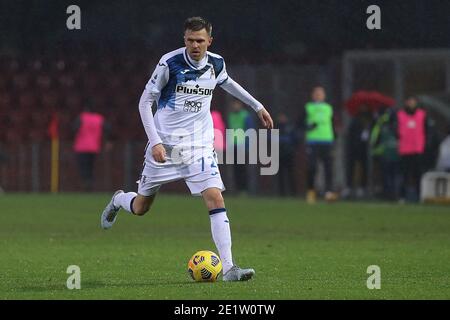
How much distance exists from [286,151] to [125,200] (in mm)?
15675

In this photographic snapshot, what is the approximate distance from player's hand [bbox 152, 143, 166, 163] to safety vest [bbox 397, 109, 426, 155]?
589 inches

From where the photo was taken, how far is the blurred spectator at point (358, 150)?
26.8 metres

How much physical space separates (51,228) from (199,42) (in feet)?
24.9

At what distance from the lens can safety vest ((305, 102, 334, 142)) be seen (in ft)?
77.4

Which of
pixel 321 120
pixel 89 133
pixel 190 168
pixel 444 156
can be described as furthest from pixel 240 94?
pixel 89 133

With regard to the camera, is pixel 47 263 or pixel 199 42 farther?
pixel 47 263

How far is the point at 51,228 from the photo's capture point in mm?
17734

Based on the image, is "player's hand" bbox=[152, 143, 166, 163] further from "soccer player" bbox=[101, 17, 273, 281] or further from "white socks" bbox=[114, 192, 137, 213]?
"white socks" bbox=[114, 192, 137, 213]

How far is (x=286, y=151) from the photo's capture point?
27.6 metres

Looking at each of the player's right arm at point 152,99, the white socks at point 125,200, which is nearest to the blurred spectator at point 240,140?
the white socks at point 125,200

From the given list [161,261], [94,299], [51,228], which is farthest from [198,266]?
[51,228]

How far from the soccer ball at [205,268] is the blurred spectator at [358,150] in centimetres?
1639

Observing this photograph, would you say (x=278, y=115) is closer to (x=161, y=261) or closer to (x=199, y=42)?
(x=161, y=261)

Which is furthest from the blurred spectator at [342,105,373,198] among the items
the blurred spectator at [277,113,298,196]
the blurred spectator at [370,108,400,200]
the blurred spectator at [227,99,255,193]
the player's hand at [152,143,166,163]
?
the player's hand at [152,143,166,163]
